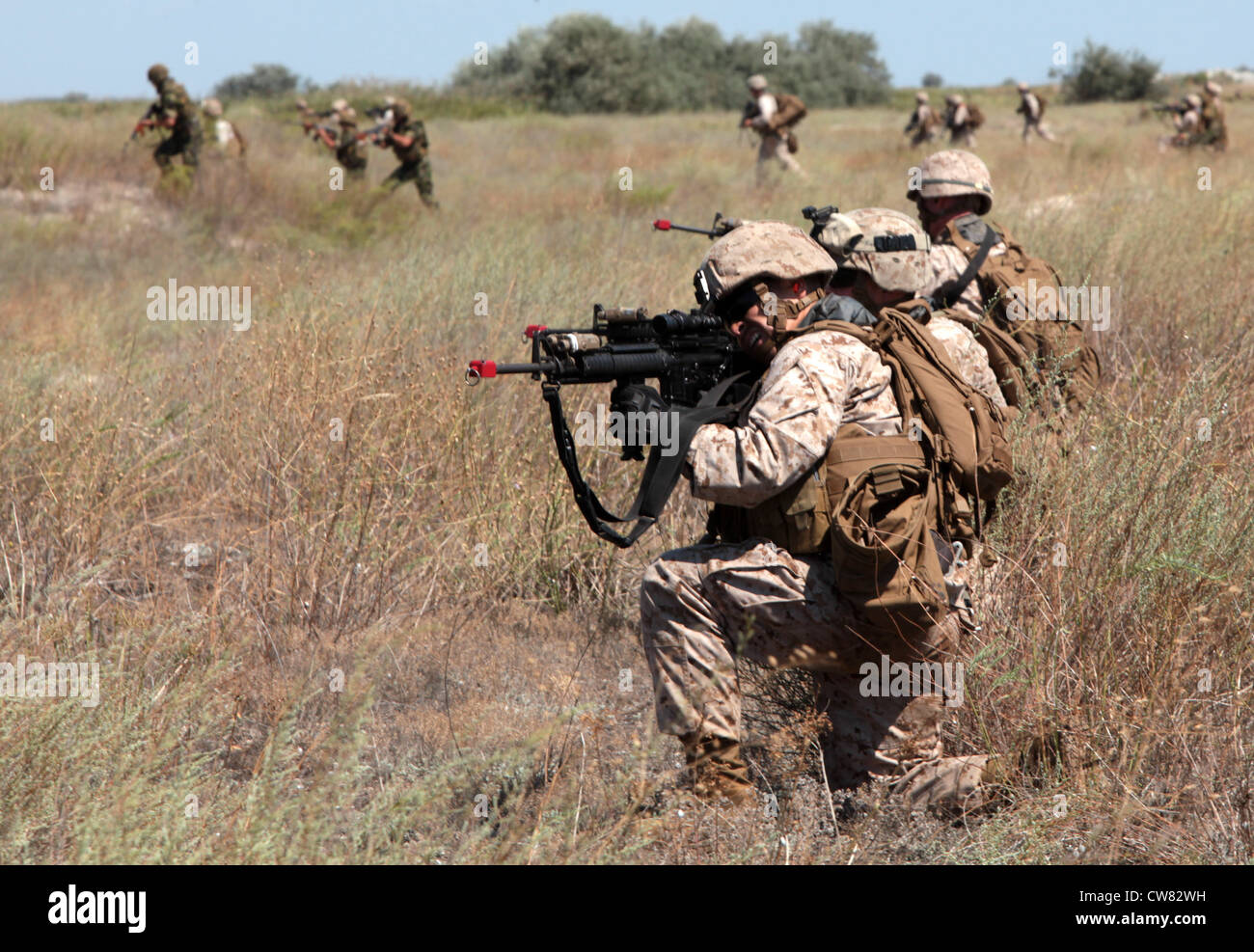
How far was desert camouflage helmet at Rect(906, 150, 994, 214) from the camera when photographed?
493cm

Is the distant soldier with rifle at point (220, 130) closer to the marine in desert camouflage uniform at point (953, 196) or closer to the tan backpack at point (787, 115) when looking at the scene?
the tan backpack at point (787, 115)

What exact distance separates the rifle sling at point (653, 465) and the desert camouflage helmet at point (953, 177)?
2499 mm

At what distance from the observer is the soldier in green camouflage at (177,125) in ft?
37.3

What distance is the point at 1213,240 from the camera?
7078mm

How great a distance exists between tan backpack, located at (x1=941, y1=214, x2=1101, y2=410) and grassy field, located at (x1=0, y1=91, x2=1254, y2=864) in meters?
0.16

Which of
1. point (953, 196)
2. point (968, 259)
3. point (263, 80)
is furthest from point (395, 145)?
point (263, 80)

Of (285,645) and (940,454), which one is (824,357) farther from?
(285,645)

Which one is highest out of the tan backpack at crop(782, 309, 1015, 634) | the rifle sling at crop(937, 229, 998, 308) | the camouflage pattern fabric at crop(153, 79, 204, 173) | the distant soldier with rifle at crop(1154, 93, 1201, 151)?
the distant soldier with rifle at crop(1154, 93, 1201, 151)

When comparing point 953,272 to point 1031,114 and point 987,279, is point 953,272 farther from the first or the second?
point 1031,114

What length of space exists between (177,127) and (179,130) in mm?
34

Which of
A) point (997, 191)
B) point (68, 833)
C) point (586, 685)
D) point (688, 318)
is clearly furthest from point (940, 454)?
point (997, 191)

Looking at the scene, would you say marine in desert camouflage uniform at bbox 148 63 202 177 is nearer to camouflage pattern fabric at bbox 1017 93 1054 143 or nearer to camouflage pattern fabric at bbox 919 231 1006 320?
camouflage pattern fabric at bbox 919 231 1006 320

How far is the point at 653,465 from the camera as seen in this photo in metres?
2.75

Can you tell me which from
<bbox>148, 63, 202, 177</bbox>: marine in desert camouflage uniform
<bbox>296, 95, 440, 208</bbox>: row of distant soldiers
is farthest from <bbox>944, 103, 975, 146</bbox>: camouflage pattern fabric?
<bbox>148, 63, 202, 177</bbox>: marine in desert camouflage uniform
